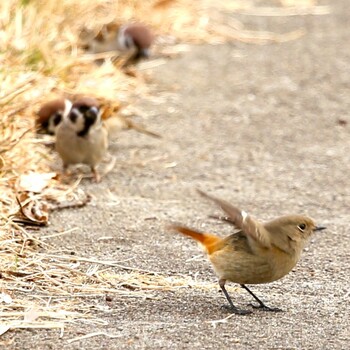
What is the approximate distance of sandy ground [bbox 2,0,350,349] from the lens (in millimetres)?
4020

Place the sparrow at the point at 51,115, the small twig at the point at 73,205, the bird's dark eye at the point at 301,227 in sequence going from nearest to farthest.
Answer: the bird's dark eye at the point at 301,227 < the small twig at the point at 73,205 < the sparrow at the point at 51,115

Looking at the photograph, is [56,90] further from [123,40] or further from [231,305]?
Result: [231,305]

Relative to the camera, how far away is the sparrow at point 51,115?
23.0 ft

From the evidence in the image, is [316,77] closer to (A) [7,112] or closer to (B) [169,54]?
(B) [169,54]

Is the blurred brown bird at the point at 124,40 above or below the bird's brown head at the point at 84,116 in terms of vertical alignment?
below

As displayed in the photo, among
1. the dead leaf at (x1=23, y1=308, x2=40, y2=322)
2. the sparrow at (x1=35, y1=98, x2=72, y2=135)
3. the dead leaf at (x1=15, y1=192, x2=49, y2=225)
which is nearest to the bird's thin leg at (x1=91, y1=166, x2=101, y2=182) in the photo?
the sparrow at (x1=35, y1=98, x2=72, y2=135)

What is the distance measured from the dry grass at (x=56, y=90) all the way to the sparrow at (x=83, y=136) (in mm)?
172

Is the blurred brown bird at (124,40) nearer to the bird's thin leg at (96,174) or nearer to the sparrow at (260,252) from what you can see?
the bird's thin leg at (96,174)

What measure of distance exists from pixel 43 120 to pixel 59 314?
10.3 feet

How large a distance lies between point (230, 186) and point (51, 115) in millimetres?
1396

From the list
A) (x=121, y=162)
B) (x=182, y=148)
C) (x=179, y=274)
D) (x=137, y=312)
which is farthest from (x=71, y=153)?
(x=137, y=312)

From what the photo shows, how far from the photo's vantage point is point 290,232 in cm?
435

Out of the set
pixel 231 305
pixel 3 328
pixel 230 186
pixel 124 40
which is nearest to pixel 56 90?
pixel 124 40

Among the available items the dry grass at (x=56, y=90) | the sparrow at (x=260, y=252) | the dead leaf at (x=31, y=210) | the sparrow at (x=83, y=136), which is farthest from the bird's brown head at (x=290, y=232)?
the sparrow at (x=83, y=136)
